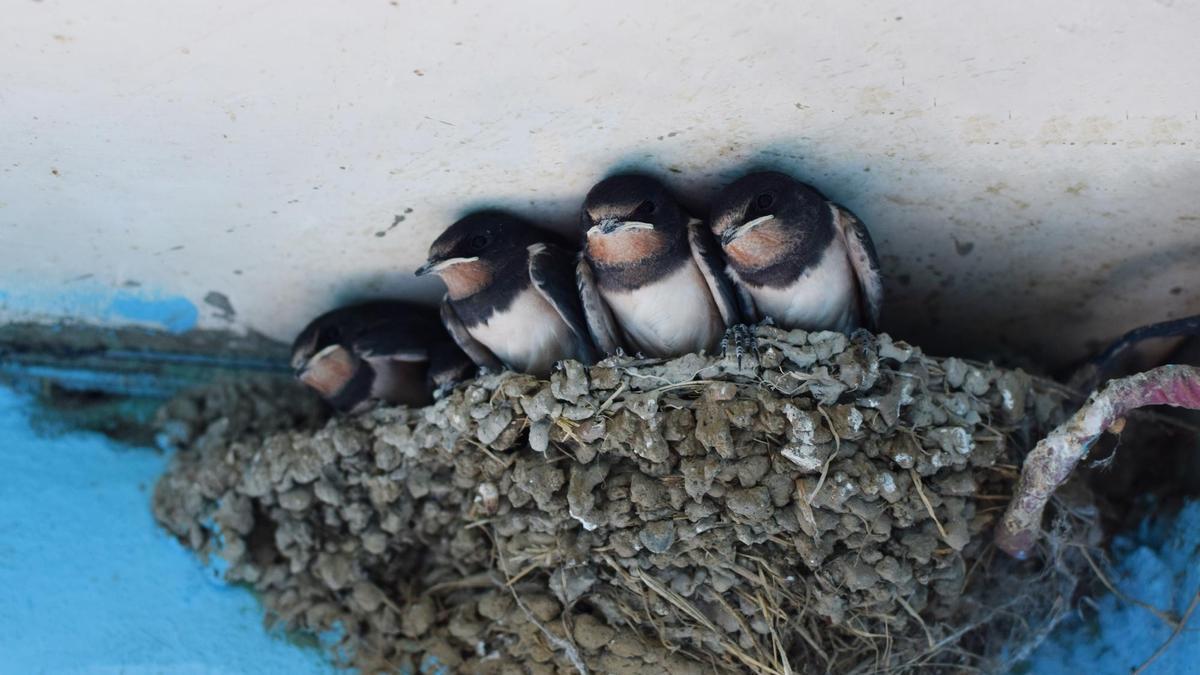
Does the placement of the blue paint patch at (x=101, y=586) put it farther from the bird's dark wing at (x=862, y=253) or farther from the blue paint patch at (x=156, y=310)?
the bird's dark wing at (x=862, y=253)

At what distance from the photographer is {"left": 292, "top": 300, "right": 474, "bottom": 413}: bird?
12.3 feet

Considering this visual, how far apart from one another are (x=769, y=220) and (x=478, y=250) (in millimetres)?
841

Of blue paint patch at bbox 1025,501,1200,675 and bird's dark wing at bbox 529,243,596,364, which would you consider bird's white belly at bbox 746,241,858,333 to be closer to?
bird's dark wing at bbox 529,243,596,364

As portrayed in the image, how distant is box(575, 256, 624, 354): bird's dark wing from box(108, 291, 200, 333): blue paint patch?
1.38 m

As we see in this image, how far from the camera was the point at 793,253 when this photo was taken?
326 centimetres

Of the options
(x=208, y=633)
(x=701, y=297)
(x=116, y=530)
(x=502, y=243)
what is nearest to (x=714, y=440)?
(x=701, y=297)

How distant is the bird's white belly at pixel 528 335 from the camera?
351 centimetres

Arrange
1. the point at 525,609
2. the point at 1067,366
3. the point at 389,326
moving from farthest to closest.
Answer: the point at 1067,366 → the point at 389,326 → the point at 525,609

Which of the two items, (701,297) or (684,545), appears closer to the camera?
(684,545)

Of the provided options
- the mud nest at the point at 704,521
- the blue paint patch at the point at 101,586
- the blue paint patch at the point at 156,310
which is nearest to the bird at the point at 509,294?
the mud nest at the point at 704,521

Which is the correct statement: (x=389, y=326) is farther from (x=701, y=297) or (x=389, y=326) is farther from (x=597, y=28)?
(x=597, y=28)

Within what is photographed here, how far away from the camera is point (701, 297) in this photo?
3412 mm

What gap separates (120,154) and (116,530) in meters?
1.19

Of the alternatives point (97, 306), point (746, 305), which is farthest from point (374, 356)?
point (746, 305)
